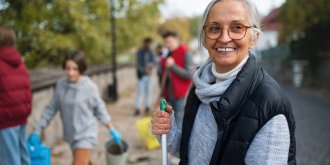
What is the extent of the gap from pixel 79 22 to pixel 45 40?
3.66ft

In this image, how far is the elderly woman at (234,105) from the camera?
1598mm

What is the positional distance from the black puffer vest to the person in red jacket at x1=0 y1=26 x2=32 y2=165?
250cm

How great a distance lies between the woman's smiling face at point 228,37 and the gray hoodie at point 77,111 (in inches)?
92.6

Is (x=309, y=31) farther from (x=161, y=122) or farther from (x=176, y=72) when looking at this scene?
(x=161, y=122)

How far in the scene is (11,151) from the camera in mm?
3645

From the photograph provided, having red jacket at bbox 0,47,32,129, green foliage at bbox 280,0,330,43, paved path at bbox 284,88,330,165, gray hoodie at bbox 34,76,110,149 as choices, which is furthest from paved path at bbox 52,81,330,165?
green foliage at bbox 280,0,330,43

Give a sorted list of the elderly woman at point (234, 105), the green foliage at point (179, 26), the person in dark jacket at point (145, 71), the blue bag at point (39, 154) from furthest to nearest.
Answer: the green foliage at point (179, 26) → the person in dark jacket at point (145, 71) → the blue bag at point (39, 154) → the elderly woman at point (234, 105)

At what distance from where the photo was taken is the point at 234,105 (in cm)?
165

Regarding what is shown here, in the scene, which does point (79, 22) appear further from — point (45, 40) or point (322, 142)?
point (322, 142)

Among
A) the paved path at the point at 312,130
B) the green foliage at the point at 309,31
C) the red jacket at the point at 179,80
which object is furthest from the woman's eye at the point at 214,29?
the green foliage at the point at 309,31

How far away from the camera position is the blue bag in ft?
11.7

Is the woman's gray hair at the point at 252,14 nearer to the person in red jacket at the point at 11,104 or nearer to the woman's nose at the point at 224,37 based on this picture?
the woman's nose at the point at 224,37

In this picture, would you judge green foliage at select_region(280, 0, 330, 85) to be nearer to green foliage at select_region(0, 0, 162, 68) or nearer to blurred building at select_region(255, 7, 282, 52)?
blurred building at select_region(255, 7, 282, 52)

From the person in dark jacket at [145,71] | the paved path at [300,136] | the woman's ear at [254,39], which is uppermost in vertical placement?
the woman's ear at [254,39]
